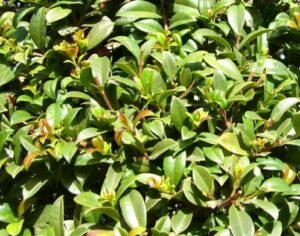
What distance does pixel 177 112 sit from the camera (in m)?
1.76

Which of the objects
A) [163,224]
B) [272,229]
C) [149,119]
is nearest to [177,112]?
[149,119]

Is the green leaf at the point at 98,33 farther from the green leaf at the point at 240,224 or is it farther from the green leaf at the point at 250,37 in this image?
the green leaf at the point at 240,224

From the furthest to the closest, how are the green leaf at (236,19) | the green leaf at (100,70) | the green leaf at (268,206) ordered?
the green leaf at (236,19)
the green leaf at (100,70)
the green leaf at (268,206)

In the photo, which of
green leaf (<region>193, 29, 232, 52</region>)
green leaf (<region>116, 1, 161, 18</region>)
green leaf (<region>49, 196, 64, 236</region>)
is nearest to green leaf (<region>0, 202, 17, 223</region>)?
green leaf (<region>49, 196, 64, 236</region>)

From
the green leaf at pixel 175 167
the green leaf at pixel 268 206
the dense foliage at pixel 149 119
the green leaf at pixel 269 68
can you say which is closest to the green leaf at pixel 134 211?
the dense foliage at pixel 149 119

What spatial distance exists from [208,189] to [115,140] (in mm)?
315

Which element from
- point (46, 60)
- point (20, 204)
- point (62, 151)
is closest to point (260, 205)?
point (62, 151)

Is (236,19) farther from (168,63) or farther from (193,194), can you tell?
(193,194)

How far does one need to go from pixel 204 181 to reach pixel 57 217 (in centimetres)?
46

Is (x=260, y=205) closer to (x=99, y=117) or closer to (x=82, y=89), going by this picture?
(x=99, y=117)

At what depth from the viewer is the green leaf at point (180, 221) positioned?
5.49ft

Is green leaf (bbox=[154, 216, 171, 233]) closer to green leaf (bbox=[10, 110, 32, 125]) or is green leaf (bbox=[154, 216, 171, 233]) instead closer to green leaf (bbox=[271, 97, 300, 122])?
green leaf (bbox=[271, 97, 300, 122])

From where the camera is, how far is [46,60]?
2039 mm

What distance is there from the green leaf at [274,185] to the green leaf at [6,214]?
0.80m
